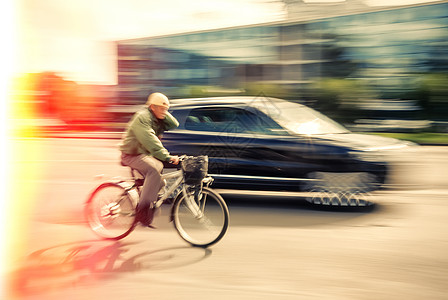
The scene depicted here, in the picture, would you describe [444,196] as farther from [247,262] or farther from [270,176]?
[247,262]

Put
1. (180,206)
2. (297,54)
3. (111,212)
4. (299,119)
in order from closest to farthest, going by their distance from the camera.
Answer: (180,206), (111,212), (299,119), (297,54)

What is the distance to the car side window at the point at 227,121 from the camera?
296 inches

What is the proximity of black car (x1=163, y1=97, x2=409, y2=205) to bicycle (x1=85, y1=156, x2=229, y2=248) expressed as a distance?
2.13m

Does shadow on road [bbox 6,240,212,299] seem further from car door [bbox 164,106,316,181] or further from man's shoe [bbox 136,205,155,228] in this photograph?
car door [bbox 164,106,316,181]

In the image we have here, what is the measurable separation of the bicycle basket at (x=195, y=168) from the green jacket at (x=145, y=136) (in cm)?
20

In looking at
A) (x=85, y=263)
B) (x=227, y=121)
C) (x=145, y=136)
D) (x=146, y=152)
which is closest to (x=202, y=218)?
(x=146, y=152)

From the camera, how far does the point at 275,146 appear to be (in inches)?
289

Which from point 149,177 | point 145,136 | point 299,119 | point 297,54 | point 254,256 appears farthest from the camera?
point 297,54

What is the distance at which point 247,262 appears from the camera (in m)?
4.75

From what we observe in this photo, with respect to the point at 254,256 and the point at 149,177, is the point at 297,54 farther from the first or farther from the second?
the point at 254,256

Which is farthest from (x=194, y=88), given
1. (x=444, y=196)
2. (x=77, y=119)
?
(x=444, y=196)

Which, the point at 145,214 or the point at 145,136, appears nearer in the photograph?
the point at 145,136

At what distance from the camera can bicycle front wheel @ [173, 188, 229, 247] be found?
206 inches

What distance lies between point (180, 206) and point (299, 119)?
117 inches
